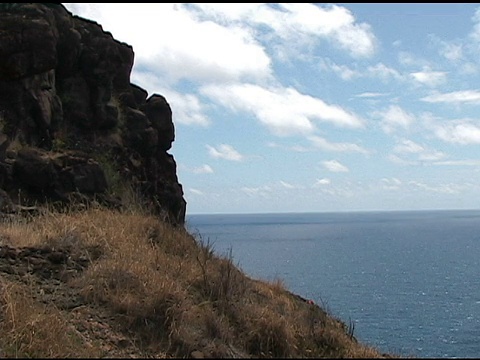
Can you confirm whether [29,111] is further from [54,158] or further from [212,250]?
[212,250]

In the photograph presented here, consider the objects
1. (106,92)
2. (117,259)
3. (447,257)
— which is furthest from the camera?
(447,257)

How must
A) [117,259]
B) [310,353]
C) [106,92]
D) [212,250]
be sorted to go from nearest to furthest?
[310,353] → [117,259] → [212,250] → [106,92]

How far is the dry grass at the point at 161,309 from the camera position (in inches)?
248

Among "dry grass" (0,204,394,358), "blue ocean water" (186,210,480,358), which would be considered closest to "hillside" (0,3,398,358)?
"dry grass" (0,204,394,358)

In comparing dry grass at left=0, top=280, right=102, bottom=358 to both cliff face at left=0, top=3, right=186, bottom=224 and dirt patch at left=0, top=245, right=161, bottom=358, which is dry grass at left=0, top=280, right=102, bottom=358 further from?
cliff face at left=0, top=3, right=186, bottom=224

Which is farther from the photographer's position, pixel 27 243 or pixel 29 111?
pixel 29 111

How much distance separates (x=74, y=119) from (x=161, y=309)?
10.9 m

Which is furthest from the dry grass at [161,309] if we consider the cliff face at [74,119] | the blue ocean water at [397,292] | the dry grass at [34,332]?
the cliff face at [74,119]

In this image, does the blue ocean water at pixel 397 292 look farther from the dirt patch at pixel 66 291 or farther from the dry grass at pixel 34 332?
the dry grass at pixel 34 332

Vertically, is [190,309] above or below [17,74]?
below

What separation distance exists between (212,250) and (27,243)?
129 inches

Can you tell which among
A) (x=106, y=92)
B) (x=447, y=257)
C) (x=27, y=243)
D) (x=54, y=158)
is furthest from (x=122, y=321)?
(x=447, y=257)

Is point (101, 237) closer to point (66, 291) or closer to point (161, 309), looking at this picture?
point (66, 291)

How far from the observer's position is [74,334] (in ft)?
21.4
